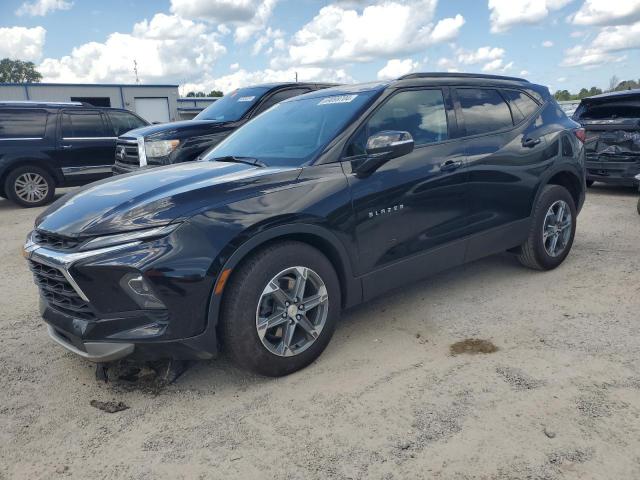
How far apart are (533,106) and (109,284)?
4.01 metres

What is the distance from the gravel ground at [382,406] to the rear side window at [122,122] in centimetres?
725

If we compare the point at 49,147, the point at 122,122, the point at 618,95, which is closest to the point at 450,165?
the point at 618,95

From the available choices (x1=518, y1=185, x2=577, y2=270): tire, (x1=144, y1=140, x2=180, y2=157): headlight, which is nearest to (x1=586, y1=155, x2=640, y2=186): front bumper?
(x1=518, y1=185, x2=577, y2=270): tire

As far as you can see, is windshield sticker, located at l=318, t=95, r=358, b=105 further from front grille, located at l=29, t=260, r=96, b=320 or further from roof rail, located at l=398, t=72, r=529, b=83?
front grille, located at l=29, t=260, r=96, b=320

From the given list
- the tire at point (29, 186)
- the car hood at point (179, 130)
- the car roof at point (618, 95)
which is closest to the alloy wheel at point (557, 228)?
the car roof at point (618, 95)

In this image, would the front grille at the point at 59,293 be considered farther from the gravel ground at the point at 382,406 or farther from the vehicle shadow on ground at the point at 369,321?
the vehicle shadow on ground at the point at 369,321

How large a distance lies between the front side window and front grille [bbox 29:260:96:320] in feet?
6.11

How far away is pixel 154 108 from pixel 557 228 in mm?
38686

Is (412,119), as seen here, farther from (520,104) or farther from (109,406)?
(109,406)

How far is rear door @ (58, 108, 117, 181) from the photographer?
9773 millimetres

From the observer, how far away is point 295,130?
3.81 m

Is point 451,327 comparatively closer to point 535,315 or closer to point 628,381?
point 535,315

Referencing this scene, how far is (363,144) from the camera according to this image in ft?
11.3

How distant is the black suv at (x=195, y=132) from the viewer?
23.9 ft
